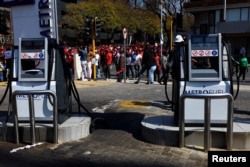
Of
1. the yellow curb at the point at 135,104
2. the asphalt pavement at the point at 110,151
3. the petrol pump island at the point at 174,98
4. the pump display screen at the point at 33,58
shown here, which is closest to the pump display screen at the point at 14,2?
the yellow curb at the point at 135,104

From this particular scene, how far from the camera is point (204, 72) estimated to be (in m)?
6.81

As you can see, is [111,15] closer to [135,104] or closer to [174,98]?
[135,104]

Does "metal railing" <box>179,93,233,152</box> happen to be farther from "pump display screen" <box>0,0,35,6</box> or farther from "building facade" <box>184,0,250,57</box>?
"building facade" <box>184,0,250,57</box>

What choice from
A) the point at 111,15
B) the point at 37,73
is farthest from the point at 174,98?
the point at 111,15

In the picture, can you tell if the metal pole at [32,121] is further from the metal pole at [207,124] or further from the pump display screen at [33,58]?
the metal pole at [207,124]

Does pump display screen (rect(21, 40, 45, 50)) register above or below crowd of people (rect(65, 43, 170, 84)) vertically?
above

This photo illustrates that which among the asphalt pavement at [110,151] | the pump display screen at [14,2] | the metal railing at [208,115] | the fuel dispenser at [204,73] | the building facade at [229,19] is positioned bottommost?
the asphalt pavement at [110,151]

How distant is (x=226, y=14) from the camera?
41656 mm

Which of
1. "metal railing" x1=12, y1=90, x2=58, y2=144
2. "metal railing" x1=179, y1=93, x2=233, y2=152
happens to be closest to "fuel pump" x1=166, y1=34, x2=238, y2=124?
"metal railing" x1=179, y1=93, x2=233, y2=152

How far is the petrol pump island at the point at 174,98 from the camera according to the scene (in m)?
6.50

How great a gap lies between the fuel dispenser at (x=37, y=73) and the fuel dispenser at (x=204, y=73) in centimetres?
221

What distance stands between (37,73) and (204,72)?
292 centimetres

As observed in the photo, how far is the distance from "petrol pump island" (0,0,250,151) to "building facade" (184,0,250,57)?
1237 inches

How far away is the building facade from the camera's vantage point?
129 ft
